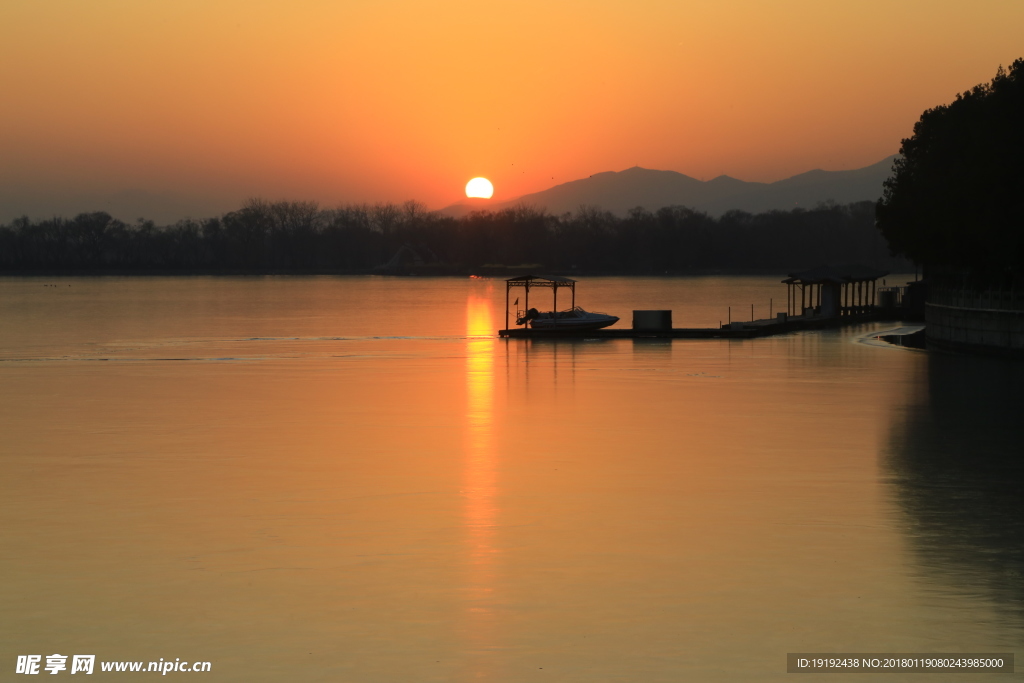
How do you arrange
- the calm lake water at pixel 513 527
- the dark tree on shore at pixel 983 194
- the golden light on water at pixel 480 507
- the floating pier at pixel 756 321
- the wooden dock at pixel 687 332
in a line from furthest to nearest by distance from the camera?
1. the floating pier at pixel 756 321
2. the wooden dock at pixel 687 332
3. the dark tree on shore at pixel 983 194
4. the golden light on water at pixel 480 507
5. the calm lake water at pixel 513 527

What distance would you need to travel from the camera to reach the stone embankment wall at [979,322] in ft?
133

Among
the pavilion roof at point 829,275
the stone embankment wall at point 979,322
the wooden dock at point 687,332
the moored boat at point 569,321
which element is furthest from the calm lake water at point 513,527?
the pavilion roof at point 829,275

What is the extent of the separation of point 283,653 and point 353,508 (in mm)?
5895

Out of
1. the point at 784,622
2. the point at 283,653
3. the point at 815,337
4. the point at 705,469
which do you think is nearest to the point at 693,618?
the point at 784,622

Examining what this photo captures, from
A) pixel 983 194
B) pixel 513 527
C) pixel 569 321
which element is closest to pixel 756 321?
pixel 569 321

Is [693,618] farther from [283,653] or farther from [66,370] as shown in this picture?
[66,370]

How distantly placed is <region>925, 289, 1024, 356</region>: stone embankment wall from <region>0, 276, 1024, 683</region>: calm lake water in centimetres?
885

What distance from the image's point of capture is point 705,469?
1862 cm

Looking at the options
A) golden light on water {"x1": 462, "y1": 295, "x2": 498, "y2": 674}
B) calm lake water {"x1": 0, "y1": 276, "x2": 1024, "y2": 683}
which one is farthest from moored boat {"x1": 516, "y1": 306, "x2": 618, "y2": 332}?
calm lake water {"x1": 0, "y1": 276, "x2": 1024, "y2": 683}

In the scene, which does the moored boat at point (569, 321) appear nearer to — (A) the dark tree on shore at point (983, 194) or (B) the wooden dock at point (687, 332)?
(B) the wooden dock at point (687, 332)

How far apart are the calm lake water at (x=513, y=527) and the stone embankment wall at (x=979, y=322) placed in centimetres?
885

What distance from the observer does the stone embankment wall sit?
40.7 metres

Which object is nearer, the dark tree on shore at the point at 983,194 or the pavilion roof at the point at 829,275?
the dark tree on shore at the point at 983,194

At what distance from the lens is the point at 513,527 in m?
14.3
